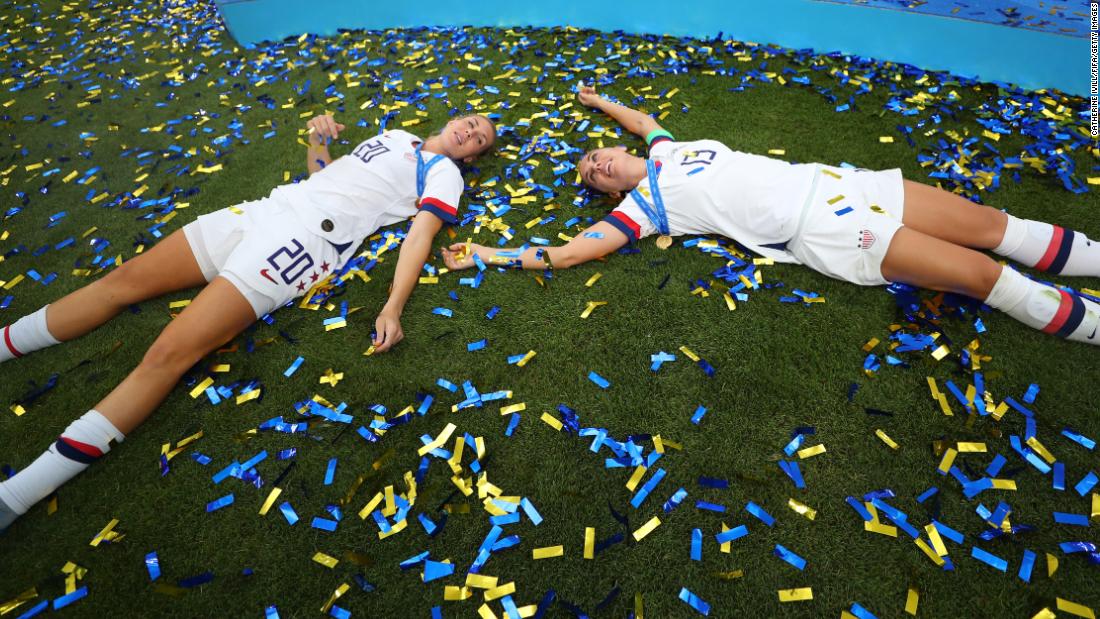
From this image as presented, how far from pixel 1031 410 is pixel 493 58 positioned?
509 cm

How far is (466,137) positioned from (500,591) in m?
2.77

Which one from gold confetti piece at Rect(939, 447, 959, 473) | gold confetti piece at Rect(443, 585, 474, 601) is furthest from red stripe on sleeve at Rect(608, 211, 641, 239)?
gold confetti piece at Rect(443, 585, 474, 601)

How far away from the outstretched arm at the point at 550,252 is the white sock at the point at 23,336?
2141mm

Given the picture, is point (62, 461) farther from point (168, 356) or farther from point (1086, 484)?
point (1086, 484)

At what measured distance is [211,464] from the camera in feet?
7.65

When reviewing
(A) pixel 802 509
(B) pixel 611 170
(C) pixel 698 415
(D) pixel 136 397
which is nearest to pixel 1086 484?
(A) pixel 802 509

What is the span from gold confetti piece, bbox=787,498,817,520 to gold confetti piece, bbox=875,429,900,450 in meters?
0.46

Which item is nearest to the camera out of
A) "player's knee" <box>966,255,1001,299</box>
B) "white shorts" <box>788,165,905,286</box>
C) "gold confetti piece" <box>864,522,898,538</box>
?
"gold confetti piece" <box>864,522,898,538</box>

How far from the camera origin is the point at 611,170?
3.27m

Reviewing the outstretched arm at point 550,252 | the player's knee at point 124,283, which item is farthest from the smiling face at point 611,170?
the player's knee at point 124,283

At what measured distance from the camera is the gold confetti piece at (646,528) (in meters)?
2.00

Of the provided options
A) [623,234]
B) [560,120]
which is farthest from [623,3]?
[623,234]

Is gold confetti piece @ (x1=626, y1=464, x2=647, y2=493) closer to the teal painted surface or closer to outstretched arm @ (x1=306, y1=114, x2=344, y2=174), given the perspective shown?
outstretched arm @ (x1=306, y1=114, x2=344, y2=174)

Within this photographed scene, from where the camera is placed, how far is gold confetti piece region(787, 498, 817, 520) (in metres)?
2.00
